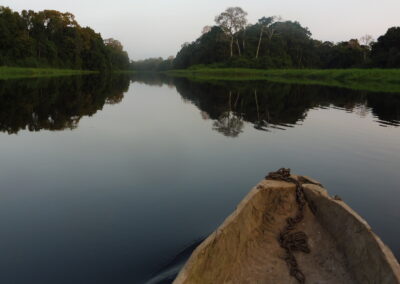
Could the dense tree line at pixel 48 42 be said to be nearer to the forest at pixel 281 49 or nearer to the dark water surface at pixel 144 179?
the forest at pixel 281 49

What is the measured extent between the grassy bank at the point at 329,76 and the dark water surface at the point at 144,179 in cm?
2648

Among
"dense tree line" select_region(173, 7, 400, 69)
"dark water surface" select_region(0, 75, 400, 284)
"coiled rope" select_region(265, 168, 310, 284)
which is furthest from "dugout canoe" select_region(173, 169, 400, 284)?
"dense tree line" select_region(173, 7, 400, 69)

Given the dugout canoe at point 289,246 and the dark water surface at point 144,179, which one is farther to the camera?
the dark water surface at point 144,179

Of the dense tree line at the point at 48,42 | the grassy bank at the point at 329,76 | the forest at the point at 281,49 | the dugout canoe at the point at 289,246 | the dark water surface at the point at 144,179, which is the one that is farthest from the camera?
the forest at the point at 281,49

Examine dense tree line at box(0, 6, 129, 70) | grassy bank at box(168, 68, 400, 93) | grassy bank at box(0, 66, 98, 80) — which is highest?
dense tree line at box(0, 6, 129, 70)

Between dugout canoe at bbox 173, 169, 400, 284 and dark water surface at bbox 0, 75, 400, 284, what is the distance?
3.35 ft

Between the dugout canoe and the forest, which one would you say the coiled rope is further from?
the forest

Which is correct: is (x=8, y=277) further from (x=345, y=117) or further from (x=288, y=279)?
(x=345, y=117)

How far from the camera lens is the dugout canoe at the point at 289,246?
3.32 m

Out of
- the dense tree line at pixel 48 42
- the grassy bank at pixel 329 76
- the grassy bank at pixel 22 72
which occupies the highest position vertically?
the dense tree line at pixel 48 42

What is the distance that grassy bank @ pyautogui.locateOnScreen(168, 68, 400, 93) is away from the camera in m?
41.5

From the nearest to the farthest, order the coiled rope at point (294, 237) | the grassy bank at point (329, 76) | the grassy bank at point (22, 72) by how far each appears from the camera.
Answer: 1. the coiled rope at point (294, 237)
2. the grassy bank at point (329, 76)
3. the grassy bank at point (22, 72)

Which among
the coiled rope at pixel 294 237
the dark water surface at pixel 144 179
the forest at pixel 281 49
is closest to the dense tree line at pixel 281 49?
the forest at pixel 281 49

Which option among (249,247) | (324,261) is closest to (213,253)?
(249,247)
